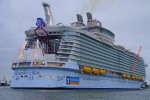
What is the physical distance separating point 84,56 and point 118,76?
3385 centimetres

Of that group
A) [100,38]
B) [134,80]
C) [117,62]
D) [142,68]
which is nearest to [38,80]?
[100,38]

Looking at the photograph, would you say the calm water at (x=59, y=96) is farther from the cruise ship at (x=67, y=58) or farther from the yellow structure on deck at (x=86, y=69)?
the yellow structure on deck at (x=86, y=69)

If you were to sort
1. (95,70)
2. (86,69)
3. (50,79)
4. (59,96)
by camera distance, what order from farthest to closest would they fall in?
(95,70) < (86,69) < (50,79) < (59,96)

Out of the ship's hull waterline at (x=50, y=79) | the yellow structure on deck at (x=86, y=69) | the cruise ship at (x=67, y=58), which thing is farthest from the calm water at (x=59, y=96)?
the yellow structure on deck at (x=86, y=69)

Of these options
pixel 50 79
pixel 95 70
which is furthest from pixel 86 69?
pixel 50 79

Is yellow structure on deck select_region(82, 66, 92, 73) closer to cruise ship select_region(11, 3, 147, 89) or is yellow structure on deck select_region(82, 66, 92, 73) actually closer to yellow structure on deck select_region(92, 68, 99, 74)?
cruise ship select_region(11, 3, 147, 89)

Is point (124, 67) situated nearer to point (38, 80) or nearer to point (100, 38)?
point (100, 38)

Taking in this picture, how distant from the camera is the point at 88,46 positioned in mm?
99688

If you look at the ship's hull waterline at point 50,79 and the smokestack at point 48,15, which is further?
the smokestack at point 48,15

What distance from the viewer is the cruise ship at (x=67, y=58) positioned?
278 feet

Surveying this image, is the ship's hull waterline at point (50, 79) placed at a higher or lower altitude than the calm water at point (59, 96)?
higher

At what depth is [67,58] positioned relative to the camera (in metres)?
88.4

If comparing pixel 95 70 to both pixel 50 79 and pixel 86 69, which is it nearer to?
pixel 86 69

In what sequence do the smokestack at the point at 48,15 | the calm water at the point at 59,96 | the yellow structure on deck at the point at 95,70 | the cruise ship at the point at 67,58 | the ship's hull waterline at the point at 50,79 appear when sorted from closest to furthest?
the calm water at the point at 59,96, the ship's hull waterline at the point at 50,79, the cruise ship at the point at 67,58, the yellow structure on deck at the point at 95,70, the smokestack at the point at 48,15
